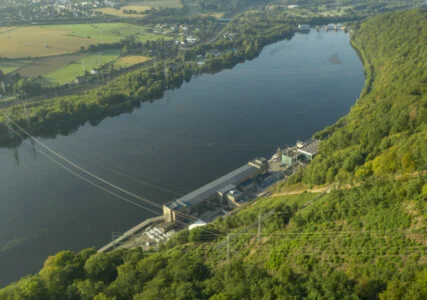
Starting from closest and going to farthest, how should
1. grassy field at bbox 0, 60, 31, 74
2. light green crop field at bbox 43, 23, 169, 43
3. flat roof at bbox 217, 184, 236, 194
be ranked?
flat roof at bbox 217, 184, 236, 194, grassy field at bbox 0, 60, 31, 74, light green crop field at bbox 43, 23, 169, 43

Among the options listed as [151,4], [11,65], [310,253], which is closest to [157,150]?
[310,253]

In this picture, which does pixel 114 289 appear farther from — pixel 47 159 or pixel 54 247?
pixel 47 159

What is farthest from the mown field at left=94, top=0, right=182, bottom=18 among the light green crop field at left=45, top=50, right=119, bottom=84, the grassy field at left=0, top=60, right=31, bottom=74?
the grassy field at left=0, top=60, right=31, bottom=74

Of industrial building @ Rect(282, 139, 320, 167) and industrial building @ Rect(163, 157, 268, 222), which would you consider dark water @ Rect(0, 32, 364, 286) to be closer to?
industrial building @ Rect(163, 157, 268, 222)

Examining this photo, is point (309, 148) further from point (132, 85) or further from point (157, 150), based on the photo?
point (132, 85)

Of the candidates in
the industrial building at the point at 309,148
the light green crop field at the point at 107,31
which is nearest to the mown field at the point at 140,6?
the light green crop field at the point at 107,31
